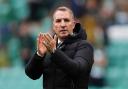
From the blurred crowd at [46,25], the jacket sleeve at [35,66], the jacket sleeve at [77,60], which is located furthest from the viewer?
the blurred crowd at [46,25]

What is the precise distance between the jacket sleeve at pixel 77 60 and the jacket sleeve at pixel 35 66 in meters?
0.24

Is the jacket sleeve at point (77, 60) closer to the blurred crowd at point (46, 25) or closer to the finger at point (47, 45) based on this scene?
the finger at point (47, 45)

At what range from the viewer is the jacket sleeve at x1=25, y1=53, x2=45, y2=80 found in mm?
5457

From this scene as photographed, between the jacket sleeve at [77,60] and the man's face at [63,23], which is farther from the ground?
the man's face at [63,23]

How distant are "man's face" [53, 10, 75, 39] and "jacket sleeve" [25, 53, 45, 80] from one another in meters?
0.27

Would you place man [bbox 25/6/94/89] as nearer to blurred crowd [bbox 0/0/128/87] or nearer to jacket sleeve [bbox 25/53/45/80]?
jacket sleeve [bbox 25/53/45/80]

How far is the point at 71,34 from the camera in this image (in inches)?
215

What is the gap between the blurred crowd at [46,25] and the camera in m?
11.9

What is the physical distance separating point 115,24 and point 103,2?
119 cm

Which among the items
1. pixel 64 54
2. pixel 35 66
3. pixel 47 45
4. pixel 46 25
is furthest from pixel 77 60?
pixel 46 25

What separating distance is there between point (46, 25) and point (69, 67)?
754cm

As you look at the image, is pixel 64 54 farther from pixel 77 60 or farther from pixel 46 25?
pixel 46 25

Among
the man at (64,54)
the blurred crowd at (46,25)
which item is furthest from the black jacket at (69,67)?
the blurred crowd at (46,25)

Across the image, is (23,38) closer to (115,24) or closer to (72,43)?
(115,24)
